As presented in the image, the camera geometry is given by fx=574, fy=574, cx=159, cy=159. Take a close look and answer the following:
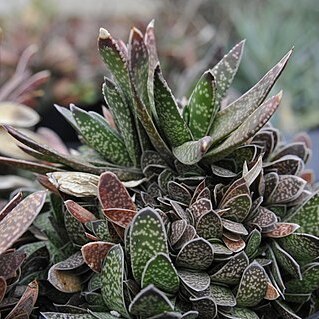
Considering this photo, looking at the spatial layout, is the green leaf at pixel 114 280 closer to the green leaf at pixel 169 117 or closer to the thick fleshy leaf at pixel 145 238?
the thick fleshy leaf at pixel 145 238

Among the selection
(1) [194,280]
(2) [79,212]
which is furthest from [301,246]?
(2) [79,212]

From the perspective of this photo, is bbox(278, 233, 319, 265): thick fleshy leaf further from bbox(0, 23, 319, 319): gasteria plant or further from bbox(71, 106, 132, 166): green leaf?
bbox(71, 106, 132, 166): green leaf

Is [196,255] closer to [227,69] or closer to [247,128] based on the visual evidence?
[247,128]

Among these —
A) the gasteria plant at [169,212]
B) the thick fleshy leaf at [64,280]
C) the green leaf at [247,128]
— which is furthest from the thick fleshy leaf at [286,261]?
the thick fleshy leaf at [64,280]

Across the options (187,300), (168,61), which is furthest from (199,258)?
(168,61)

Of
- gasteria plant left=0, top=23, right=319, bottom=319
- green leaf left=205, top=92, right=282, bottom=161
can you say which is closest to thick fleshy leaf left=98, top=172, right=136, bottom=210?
gasteria plant left=0, top=23, right=319, bottom=319
